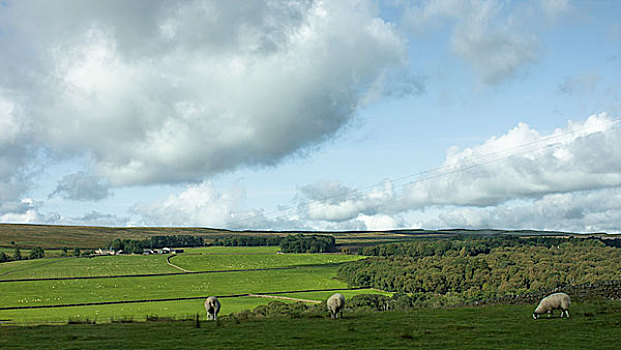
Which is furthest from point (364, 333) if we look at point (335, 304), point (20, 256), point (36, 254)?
point (36, 254)

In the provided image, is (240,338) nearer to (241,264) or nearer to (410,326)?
(410,326)

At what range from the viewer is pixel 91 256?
652ft

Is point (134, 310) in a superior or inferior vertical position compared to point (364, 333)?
inferior

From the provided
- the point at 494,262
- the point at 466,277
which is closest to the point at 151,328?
the point at 466,277

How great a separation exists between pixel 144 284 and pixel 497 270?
85087 millimetres

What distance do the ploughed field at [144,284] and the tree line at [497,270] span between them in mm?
10835

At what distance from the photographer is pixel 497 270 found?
397 feet

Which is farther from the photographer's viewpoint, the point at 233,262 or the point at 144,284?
the point at 233,262

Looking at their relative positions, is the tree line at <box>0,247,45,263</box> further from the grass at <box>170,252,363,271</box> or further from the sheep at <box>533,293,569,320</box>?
the sheep at <box>533,293,569,320</box>

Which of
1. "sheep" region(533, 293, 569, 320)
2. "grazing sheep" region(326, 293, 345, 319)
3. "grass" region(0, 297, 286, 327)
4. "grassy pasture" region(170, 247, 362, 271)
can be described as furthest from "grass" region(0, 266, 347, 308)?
"sheep" region(533, 293, 569, 320)

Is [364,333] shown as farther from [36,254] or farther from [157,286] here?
[36,254]

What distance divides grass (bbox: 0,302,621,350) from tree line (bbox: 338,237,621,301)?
6968 centimetres

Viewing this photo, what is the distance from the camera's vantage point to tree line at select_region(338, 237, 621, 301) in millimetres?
111750

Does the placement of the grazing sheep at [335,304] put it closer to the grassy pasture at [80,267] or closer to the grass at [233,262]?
the grassy pasture at [80,267]
